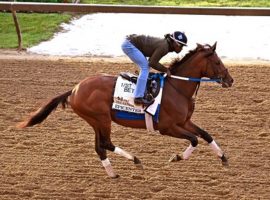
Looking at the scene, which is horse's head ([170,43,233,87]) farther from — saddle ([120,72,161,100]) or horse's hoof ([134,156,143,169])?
horse's hoof ([134,156,143,169])

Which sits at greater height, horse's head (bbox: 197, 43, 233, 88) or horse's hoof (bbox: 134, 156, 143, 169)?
horse's head (bbox: 197, 43, 233, 88)

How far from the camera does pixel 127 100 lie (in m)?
8.99

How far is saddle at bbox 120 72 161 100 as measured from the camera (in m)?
8.97

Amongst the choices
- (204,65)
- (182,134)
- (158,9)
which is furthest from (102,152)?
(158,9)

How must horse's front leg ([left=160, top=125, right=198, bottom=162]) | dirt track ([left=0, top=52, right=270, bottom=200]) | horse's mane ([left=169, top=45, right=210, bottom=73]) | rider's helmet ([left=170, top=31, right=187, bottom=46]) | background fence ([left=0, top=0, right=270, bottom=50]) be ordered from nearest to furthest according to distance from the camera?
rider's helmet ([left=170, top=31, right=187, bottom=46]), horse's front leg ([left=160, top=125, right=198, bottom=162]), dirt track ([left=0, top=52, right=270, bottom=200]), horse's mane ([left=169, top=45, right=210, bottom=73]), background fence ([left=0, top=0, right=270, bottom=50])

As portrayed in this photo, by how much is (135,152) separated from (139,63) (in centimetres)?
180

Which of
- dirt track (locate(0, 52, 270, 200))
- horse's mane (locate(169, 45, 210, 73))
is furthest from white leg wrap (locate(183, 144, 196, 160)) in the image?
horse's mane (locate(169, 45, 210, 73))

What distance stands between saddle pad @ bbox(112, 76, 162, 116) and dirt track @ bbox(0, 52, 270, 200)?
Result: 3.25ft

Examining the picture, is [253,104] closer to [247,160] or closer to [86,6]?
[247,160]

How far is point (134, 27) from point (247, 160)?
8271mm

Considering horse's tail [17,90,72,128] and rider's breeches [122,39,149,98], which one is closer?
rider's breeches [122,39,149,98]

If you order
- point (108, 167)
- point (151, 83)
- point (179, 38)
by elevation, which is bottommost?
point (108, 167)

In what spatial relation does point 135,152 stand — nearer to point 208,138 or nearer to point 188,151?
point 188,151

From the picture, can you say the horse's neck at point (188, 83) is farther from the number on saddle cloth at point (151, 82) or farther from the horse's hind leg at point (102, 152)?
the horse's hind leg at point (102, 152)
